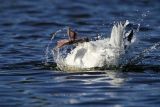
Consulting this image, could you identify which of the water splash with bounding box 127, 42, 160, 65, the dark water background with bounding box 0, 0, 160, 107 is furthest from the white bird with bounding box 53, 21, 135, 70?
the water splash with bounding box 127, 42, 160, 65

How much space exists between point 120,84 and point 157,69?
65.5 inches

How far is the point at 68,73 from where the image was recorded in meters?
12.1

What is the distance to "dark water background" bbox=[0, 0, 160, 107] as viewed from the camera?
33.5 ft

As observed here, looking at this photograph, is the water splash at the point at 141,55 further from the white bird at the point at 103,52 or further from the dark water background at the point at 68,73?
the white bird at the point at 103,52

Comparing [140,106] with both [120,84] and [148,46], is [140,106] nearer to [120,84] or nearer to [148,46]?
[120,84]

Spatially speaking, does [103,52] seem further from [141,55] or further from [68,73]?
[141,55]

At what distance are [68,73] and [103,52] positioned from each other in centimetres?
80

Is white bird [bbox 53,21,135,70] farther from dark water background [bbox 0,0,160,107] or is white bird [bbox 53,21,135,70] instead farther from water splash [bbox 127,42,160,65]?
water splash [bbox 127,42,160,65]

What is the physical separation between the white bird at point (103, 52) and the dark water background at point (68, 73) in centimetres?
18

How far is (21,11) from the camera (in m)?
22.9

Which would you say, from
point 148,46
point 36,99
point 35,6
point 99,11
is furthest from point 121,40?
point 35,6

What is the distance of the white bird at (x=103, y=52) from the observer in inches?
458

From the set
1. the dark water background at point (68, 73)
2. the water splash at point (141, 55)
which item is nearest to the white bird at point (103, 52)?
the dark water background at point (68, 73)

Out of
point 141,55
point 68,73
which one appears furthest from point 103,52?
point 141,55
